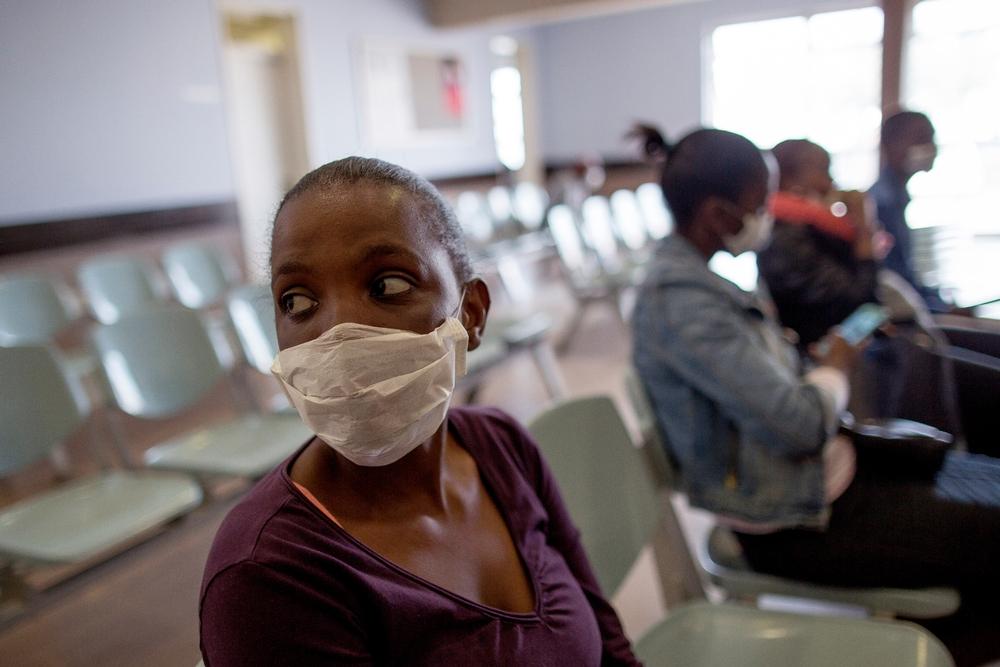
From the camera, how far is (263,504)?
75 cm

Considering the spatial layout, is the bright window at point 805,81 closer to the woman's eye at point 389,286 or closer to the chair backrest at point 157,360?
the chair backrest at point 157,360

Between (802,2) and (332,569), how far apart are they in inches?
382

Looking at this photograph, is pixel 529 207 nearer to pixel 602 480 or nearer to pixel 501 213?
pixel 501 213

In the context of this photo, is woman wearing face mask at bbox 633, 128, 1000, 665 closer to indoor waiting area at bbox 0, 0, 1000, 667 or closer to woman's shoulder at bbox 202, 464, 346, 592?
indoor waiting area at bbox 0, 0, 1000, 667

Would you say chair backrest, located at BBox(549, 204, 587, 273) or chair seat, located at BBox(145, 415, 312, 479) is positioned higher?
chair backrest, located at BBox(549, 204, 587, 273)

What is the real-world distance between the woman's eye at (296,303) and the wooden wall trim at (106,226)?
4570 millimetres

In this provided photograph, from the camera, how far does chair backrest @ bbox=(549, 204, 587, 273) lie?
→ 5.17 meters

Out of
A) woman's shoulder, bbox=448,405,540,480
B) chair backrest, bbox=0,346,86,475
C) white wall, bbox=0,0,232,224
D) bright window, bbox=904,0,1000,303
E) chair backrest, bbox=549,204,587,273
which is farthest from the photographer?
bright window, bbox=904,0,1000,303

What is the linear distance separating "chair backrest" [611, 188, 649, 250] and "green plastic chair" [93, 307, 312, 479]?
4353 millimetres

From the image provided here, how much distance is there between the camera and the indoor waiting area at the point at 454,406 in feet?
2.54

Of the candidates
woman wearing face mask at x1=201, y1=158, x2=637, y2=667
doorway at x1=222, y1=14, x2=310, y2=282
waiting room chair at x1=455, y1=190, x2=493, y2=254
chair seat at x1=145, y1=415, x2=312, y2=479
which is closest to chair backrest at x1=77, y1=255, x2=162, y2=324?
chair seat at x1=145, y1=415, x2=312, y2=479

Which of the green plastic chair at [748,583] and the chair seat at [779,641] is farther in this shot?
the green plastic chair at [748,583]

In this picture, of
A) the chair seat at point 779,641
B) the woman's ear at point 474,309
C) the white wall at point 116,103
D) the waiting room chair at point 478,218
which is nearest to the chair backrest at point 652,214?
the waiting room chair at point 478,218

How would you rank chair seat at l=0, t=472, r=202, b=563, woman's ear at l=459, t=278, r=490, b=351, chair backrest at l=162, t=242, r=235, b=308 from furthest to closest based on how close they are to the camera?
chair backrest at l=162, t=242, r=235, b=308 → chair seat at l=0, t=472, r=202, b=563 → woman's ear at l=459, t=278, r=490, b=351
